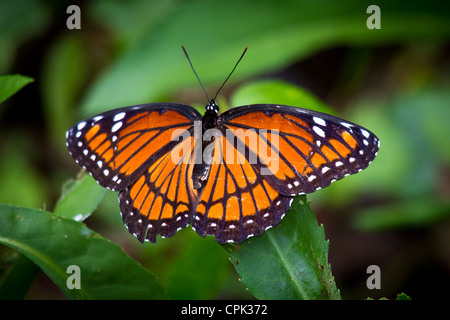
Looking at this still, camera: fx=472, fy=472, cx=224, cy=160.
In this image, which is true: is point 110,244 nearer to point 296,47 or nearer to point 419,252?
point 296,47

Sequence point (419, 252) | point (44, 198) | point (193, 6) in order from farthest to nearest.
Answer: point (44, 198) < point (419, 252) < point (193, 6)

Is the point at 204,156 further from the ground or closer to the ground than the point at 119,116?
closer to the ground

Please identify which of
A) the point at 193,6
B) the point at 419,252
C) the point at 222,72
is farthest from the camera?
the point at 419,252

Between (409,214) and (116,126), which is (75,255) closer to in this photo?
(116,126)

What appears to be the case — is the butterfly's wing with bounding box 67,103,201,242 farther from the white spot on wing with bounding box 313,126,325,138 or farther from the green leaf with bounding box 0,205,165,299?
the white spot on wing with bounding box 313,126,325,138

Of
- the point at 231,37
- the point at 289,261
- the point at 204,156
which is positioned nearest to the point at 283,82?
the point at 231,37

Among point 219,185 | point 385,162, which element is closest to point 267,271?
point 219,185

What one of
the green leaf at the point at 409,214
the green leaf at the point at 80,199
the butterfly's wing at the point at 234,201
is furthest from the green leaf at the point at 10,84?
the green leaf at the point at 409,214
